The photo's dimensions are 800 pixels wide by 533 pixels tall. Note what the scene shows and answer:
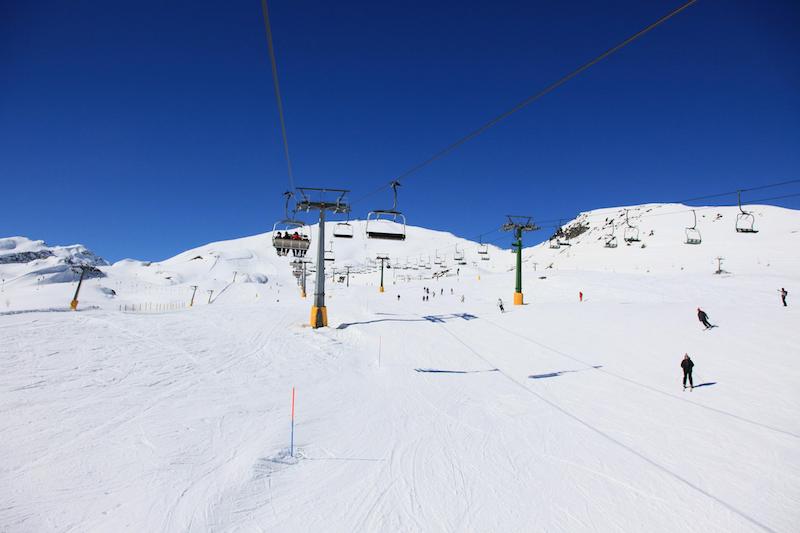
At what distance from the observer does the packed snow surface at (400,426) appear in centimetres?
507

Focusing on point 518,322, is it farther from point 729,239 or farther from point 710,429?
point 729,239

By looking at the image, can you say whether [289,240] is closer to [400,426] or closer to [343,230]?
[343,230]

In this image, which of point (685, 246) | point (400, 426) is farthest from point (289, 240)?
point (685, 246)

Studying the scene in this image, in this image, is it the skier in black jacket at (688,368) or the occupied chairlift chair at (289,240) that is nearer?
the skier in black jacket at (688,368)

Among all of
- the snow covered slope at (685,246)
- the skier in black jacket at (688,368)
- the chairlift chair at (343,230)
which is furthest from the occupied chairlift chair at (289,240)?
the snow covered slope at (685,246)

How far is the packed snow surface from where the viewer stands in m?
5.07

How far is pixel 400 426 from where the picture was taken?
26.5 feet

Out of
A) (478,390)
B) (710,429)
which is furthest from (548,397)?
(710,429)

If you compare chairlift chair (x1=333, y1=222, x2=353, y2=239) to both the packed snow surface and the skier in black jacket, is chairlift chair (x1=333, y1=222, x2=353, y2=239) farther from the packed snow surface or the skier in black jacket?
the skier in black jacket

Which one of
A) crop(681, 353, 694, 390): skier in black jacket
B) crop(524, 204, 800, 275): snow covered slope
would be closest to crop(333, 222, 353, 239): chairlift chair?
crop(681, 353, 694, 390): skier in black jacket

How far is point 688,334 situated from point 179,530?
19699mm

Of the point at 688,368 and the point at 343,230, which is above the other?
the point at 343,230

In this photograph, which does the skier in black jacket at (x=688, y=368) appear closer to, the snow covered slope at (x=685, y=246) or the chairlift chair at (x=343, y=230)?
the chairlift chair at (x=343, y=230)

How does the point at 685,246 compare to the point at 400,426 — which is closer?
the point at 400,426
